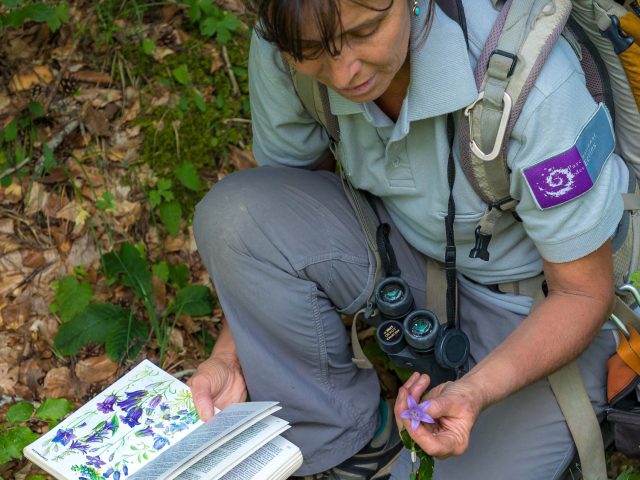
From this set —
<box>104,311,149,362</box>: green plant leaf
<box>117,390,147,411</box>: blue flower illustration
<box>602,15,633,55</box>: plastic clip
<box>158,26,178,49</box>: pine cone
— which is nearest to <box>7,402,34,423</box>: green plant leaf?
<box>117,390,147,411</box>: blue flower illustration

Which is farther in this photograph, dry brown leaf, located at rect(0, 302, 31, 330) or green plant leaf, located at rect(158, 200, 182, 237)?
green plant leaf, located at rect(158, 200, 182, 237)

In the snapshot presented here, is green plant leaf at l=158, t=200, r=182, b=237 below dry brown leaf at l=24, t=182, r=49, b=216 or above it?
below

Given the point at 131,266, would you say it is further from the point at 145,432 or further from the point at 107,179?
the point at 145,432

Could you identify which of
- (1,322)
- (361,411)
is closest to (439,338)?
(361,411)

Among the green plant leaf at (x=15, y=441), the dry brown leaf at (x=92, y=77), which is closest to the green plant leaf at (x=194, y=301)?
the green plant leaf at (x=15, y=441)

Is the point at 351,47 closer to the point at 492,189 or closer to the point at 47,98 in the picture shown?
the point at 492,189

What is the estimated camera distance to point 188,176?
355cm

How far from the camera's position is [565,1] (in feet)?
6.64

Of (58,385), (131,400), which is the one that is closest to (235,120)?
(58,385)

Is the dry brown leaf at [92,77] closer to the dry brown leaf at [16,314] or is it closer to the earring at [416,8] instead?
the dry brown leaf at [16,314]

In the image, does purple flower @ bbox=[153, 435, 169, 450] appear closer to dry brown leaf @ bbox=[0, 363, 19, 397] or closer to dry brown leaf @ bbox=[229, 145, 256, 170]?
dry brown leaf @ bbox=[0, 363, 19, 397]

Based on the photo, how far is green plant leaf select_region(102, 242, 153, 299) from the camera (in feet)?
10.9

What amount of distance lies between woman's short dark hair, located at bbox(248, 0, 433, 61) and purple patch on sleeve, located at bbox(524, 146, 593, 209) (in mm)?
544

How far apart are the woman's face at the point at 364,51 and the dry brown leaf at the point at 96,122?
6.24 feet
